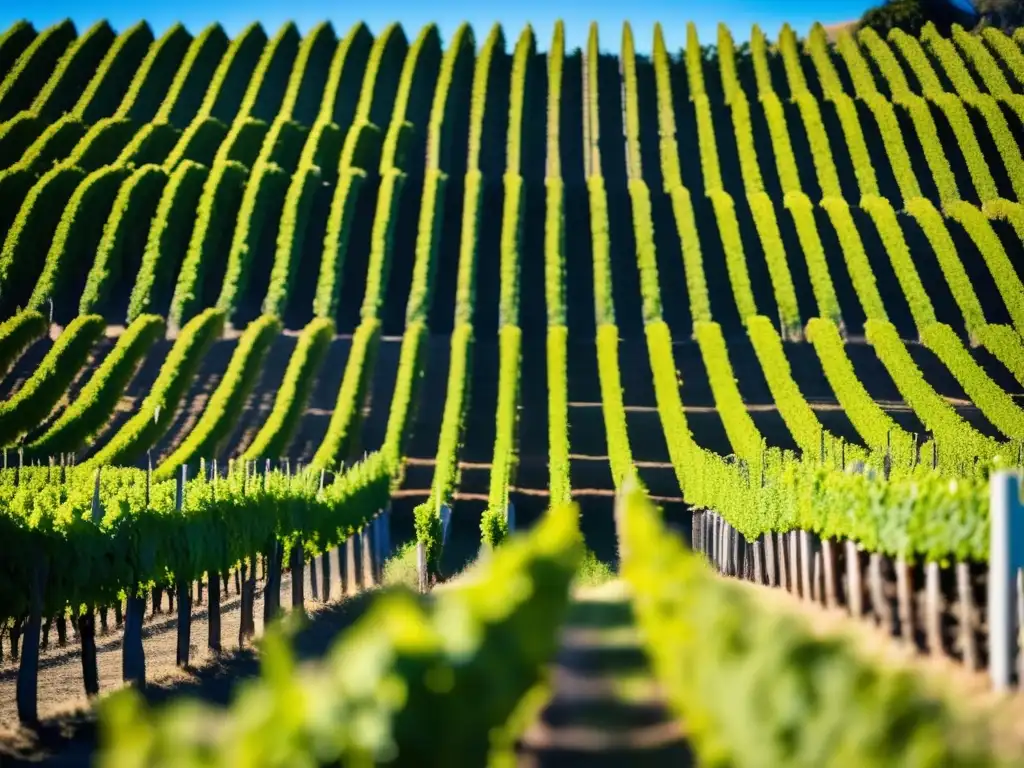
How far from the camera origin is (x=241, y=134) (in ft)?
251

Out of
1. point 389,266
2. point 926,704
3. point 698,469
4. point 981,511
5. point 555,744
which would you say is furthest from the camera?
point 389,266

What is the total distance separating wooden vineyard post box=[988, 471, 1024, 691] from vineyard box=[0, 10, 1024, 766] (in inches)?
25.8

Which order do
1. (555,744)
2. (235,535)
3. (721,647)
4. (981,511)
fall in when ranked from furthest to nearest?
1. (235,535)
2. (981,511)
3. (555,744)
4. (721,647)

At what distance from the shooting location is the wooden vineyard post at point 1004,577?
1088 cm

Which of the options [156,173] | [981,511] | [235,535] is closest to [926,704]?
[981,511]

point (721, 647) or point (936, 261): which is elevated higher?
point (936, 261)

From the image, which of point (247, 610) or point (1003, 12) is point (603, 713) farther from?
point (1003, 12)

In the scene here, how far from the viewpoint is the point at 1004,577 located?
11.2m

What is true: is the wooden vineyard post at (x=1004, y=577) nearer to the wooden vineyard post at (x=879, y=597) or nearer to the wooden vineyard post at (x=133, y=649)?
the wooden vineyard post at (x=879, y=597)

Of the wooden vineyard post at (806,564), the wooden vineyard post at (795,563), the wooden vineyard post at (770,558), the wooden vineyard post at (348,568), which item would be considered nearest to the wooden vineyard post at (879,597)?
the wooden vineyard post at (806,564)

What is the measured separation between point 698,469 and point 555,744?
108 ft

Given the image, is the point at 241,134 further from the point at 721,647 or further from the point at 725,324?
the point at 721,647

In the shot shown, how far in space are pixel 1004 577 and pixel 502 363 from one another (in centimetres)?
4603

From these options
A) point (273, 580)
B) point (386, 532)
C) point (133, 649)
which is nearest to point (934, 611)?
point (133, 649)
